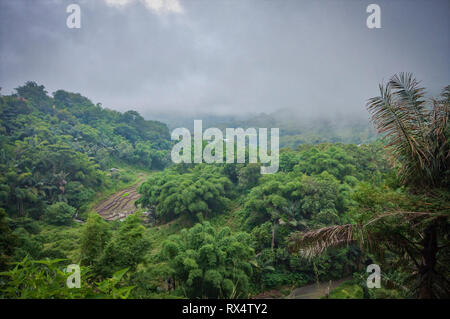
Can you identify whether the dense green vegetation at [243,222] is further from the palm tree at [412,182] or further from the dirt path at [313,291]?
the dirt path at [313,291]

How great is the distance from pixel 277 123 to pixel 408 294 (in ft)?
266

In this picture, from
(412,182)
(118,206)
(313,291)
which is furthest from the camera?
(118,206)

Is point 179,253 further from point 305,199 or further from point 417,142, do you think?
point 305,199

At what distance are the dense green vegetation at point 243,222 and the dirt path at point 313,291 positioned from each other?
1.00ft

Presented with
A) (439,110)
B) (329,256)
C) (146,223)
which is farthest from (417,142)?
(146,223)

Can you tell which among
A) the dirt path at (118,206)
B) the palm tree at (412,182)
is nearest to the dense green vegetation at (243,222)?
the palm tree at (412,182)

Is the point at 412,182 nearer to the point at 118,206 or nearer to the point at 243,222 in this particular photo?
the point at 243,222

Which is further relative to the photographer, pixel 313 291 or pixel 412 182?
pixel 313 291

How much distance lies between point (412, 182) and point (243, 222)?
33.4 feet

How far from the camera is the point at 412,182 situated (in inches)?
137

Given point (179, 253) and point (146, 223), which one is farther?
point (146, 223)

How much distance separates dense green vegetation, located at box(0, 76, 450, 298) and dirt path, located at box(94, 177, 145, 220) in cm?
133

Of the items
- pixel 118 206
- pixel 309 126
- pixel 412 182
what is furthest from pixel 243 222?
pixel 309 126
